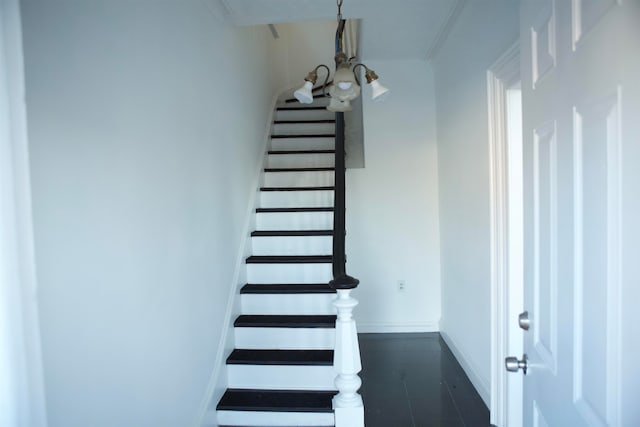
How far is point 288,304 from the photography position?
2580 millimetres

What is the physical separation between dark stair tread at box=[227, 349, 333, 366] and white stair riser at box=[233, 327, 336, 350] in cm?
4

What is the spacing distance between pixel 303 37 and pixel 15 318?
557cm

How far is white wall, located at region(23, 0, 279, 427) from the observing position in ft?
3.04

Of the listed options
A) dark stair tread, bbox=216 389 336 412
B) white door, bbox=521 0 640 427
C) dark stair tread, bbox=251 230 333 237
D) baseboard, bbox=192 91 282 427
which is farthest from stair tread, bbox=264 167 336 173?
white door, bbox=521 0 640 427

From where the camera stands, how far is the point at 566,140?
0.80m

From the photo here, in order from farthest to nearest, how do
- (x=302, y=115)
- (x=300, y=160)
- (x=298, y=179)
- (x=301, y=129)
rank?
(x=302, y=115) < (x=301, y=129) < (x=300, y=160) < (x=298, y=179)

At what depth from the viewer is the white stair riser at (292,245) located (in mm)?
2930

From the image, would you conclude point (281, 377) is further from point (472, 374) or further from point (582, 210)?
point (582, 210)

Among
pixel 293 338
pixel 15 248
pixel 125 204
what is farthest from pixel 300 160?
pixel 15 248

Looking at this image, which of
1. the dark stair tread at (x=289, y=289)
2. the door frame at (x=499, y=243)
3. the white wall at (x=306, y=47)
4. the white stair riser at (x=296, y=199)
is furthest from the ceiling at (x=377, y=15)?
the white wall at (x=306, y=47)

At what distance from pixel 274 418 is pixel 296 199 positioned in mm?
1814

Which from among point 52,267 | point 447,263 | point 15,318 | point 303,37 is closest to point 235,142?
point 52,267

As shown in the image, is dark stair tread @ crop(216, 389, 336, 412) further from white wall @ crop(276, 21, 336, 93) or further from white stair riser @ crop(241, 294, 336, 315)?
white wall @ crop(276, 21, 336, 93)

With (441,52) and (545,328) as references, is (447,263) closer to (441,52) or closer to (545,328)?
(441,52)
